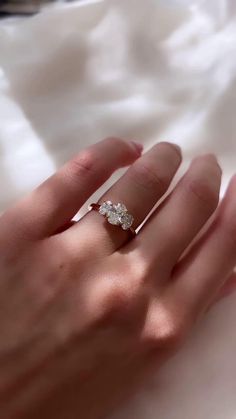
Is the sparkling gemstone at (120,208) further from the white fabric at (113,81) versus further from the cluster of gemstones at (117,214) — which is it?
the white fabric at (113,81)

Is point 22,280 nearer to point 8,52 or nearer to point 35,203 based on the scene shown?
point 35,203

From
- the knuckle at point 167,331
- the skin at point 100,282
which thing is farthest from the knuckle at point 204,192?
the knuckle at point 167,331

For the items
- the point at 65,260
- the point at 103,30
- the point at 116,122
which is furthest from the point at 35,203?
the point at 103,30

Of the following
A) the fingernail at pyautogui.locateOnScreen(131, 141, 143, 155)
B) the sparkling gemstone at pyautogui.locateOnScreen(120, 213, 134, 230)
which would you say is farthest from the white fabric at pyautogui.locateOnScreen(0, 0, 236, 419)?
the sparkling gemstone at pyautogui.locateOnScreen(120, 213, 134, 230)

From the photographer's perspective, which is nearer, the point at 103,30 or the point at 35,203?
the point at 35,203

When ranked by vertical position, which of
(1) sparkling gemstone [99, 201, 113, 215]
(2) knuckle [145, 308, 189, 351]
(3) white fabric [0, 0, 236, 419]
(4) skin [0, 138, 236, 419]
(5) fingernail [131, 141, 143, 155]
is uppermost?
(3) white fabric [0, 0, 236, 419]

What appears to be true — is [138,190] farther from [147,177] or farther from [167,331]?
[167,331]

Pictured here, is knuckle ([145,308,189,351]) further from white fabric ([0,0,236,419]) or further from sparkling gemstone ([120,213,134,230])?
white fabric ([0,0,236,419])

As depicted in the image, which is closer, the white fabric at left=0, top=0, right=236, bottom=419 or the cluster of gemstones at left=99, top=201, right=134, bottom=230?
the cluster of gemstones at left=99, top=201, right=134, bottom=230
